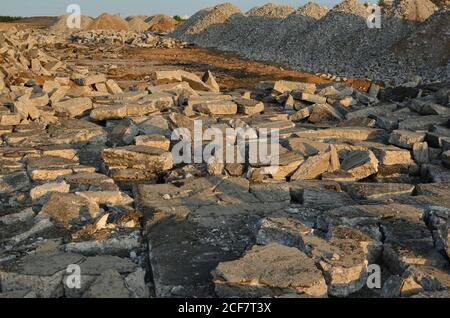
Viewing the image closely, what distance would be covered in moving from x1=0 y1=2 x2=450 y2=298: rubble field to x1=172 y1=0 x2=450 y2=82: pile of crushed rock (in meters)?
7.90

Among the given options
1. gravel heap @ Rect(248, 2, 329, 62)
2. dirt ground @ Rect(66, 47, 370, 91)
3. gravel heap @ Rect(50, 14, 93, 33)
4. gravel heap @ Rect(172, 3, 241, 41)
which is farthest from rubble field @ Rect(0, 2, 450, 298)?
gravel heap @ Rect(50, 14, 93, 33)

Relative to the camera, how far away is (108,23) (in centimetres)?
5231

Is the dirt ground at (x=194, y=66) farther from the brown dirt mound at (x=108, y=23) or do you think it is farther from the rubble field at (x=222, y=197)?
the brown dirt mound at (x=108, y=23)

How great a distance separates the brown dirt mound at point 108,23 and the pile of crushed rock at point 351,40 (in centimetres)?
1941

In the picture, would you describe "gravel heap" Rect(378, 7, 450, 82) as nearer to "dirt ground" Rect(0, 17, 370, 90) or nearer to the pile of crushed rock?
the pile of crushed rock

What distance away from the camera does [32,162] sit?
7.42 meters

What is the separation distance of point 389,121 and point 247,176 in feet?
12.8

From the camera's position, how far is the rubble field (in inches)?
159

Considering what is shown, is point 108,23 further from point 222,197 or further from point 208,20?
Result: point 222,197

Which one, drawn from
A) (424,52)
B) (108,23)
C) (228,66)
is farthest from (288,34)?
(108,23)

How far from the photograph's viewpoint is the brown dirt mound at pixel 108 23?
51.3 m

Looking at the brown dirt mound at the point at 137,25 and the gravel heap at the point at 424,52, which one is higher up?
the brown dirt mound at the point at 137,25
